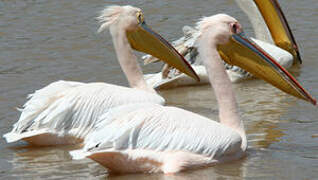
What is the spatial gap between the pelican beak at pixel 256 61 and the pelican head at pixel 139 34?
1101 mm

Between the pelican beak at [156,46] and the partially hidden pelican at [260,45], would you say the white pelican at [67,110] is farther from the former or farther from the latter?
the partially hidden pelican at [260,45]

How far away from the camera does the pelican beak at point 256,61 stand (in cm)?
588

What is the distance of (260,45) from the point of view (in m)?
8.88

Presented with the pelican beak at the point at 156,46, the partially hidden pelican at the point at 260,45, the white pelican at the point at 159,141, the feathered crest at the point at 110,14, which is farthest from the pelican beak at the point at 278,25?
the white pelican at the point at 159,141

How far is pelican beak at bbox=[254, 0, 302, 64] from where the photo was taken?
30.0ft

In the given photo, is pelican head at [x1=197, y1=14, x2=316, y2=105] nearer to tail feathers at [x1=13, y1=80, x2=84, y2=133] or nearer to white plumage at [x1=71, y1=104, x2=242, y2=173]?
white plumage at [x1=71, y1=104, x2=242, y2=173]

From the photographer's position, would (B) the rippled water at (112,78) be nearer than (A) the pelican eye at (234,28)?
Yes

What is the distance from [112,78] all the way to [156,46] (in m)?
1.60

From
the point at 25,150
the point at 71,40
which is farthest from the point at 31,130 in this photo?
the point at 71,40

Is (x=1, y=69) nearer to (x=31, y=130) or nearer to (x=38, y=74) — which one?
(x=38, y=74)

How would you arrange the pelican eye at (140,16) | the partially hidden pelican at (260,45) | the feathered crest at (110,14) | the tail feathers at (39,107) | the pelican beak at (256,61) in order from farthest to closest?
the partially hidden pelican at (260,45) < the pelican eye at (140,16) < the feathered crest at (110,14) < the tail feathers at (39,107) < the pelican beak at (256,61)

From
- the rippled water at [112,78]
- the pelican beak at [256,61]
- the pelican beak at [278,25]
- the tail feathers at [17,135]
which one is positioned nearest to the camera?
the rippled water at [112,78]

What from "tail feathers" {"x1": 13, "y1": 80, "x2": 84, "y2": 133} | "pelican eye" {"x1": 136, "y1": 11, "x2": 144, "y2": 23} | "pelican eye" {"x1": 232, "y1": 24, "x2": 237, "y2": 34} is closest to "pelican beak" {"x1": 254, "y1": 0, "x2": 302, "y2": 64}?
"pelican eye" {"x1": 136, "y1": 11, "x2": 144, "y2": 23}

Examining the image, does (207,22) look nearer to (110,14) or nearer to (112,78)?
(110,14)
